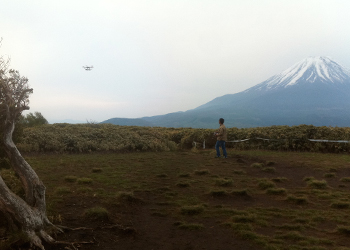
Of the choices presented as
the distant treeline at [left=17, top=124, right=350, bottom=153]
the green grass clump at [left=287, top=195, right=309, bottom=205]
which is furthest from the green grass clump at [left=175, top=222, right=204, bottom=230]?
the distant treeline at [left=17, top=124, right=350, bottom=153]

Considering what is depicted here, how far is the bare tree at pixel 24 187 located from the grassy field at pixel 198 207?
1.09 ft

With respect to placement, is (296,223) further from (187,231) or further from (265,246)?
(187,231)

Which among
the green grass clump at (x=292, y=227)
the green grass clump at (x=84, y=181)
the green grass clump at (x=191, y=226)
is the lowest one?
the green grass clump at (x=292, y=227)

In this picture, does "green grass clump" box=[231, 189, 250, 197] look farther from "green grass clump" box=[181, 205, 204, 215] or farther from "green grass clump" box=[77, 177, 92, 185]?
"green grass clump" box=[77, 177, 92, 185]

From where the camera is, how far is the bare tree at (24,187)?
409cm

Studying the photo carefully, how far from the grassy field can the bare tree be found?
1.09 ft

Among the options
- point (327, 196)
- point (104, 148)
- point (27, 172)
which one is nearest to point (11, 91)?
point (27, 172)

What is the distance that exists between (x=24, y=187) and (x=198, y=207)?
3523 millimetres

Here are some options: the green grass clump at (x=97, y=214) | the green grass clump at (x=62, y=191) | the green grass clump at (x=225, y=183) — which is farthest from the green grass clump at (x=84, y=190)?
the green grass clump at (x=225, y=183)

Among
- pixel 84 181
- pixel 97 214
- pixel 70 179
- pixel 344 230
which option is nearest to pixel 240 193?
pixel 344 230

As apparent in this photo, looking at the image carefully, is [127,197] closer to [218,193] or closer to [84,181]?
[84,181]

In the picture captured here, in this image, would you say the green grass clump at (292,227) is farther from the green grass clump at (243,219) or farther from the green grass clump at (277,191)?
the green grass clump at (277,191)

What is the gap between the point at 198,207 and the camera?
6375mm

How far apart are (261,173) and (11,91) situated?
29.0ft
